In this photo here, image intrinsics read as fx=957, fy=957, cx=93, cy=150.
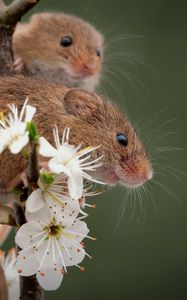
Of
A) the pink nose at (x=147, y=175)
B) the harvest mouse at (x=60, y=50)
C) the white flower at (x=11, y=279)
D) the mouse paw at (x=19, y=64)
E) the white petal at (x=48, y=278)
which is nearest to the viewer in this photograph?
the white petal at (x=48, y=278)

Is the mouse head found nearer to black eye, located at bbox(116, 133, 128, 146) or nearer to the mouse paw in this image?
black eye, located at bbox(116, 133, 128, 146)

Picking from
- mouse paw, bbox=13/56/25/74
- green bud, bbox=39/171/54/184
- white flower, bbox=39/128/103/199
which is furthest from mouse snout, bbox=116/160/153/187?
mouse paw, bbox=13/56/25/74

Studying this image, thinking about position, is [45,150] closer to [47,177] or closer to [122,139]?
[47,177]

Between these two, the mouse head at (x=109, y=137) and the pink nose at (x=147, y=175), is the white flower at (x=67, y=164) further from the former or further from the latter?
the pink nose at (x=147, y=175)

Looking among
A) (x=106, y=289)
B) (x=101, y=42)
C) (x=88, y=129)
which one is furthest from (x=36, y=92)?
(x=106, y=289)

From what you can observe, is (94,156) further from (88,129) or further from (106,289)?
(106,289)

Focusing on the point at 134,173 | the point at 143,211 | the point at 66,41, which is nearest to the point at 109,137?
the point at 134,173

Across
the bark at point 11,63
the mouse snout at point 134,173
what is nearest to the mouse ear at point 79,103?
the mouse snout at point 134,173
